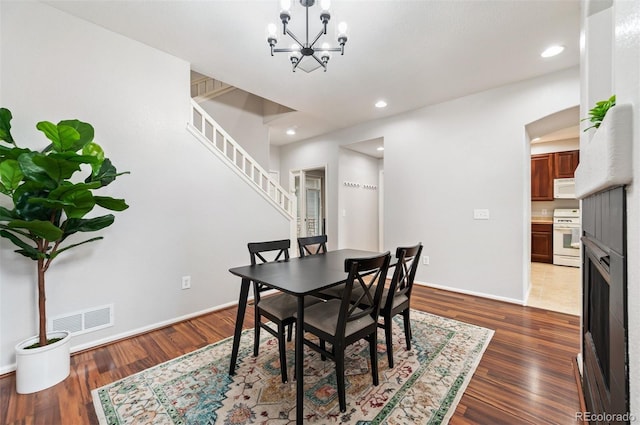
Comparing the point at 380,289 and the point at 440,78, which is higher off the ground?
the point at 440,78

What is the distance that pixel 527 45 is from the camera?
2.50 m

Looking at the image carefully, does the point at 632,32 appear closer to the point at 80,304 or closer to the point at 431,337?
the point at 431,337

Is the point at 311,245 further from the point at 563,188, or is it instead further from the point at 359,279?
the point at 563,188

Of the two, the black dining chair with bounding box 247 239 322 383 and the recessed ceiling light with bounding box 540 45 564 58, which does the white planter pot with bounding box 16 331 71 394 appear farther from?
the recessed ceiling light with bounding box 540 45 564 58

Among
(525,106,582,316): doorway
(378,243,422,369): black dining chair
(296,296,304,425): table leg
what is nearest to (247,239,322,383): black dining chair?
(296,296,304,425): table leg

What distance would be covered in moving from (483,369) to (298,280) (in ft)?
5.17

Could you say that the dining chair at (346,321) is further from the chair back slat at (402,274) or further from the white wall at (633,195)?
the white wall at (633,195)

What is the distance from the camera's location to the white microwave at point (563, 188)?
204 inches

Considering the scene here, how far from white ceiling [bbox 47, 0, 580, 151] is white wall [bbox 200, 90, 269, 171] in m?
1.10

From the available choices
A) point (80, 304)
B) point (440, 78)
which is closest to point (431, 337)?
point (440, 78)

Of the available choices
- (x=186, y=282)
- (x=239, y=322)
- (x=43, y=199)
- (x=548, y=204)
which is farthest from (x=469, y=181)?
(x=43, y=199)

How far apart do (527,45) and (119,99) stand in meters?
3.86

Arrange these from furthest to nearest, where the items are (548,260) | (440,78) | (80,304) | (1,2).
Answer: (548,260)
(440,78)
(80,304)
(1,2)

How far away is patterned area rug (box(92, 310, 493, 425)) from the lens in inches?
60.4
